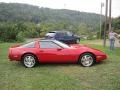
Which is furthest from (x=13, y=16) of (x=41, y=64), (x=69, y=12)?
(x=41, y=64)

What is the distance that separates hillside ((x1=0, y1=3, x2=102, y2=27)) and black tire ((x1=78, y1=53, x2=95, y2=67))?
4937 cm

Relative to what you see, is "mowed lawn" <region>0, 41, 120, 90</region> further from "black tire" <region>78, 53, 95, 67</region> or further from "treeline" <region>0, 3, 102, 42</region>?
"treeline" <region>0, 3, 102, 42</region>

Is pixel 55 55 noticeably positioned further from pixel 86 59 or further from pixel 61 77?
pixel 61 77

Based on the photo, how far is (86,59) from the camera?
1190 centimetres

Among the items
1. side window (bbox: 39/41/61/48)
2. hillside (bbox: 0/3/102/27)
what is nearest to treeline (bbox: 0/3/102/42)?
hillside (bbox: 0/3/102/27)

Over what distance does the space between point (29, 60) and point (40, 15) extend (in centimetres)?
7215

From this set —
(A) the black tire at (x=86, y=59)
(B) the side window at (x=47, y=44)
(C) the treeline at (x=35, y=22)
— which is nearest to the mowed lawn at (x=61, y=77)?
(A) the black tire at (x=86, y=59)

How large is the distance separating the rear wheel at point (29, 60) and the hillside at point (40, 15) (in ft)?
160

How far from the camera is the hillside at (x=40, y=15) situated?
66.2m

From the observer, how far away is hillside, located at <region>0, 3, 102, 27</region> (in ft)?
217

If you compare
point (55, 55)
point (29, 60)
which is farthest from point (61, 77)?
point (29, 60)

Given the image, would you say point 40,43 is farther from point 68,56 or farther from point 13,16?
point 13,16

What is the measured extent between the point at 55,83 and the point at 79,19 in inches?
3393

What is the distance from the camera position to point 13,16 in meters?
66.5
